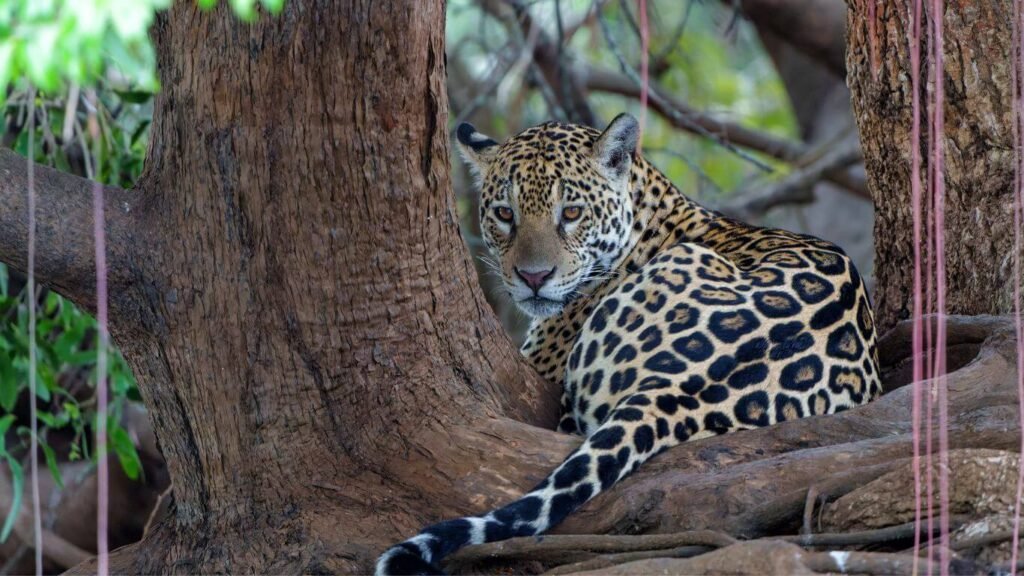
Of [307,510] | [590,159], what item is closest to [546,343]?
[590,159]

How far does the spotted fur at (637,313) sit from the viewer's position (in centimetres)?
426

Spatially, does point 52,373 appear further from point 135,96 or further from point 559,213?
point 559,213

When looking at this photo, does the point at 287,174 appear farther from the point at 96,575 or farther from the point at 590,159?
the point at 590,159

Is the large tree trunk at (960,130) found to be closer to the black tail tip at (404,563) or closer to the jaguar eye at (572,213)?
the jaguar eye at (572,213)

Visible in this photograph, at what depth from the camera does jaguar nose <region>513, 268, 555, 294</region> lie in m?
5.55

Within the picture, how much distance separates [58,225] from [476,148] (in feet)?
7.53

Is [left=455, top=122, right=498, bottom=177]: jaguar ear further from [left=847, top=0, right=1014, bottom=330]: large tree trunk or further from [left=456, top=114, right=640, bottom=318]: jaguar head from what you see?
[left=847, top=0, right=1014, bottom=330]: large tree trunk

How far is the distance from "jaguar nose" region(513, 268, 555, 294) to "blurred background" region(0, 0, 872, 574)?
0.92 meters

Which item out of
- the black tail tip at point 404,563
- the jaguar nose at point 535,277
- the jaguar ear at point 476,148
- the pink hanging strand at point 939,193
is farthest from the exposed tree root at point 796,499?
the jaguar ear at point 476,148

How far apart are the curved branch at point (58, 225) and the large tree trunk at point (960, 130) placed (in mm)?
2875

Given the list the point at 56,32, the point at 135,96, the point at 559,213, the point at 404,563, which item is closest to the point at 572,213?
the point at 559,213

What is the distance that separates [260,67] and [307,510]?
4.63ft

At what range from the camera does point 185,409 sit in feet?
14.5

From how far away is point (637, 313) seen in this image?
16.1ft
